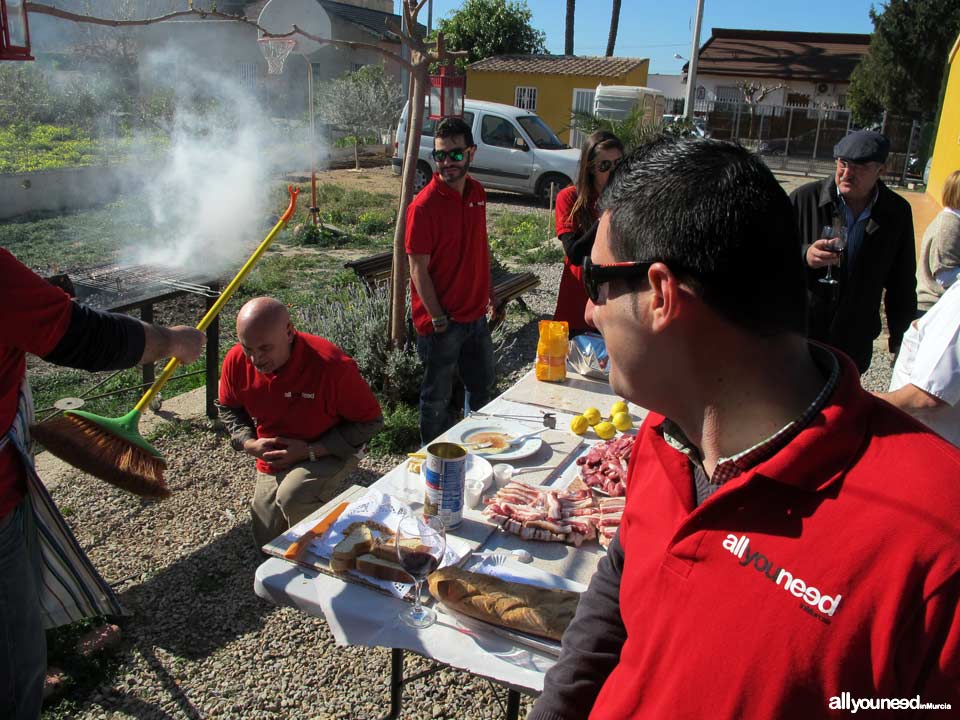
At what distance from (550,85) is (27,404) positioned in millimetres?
28016

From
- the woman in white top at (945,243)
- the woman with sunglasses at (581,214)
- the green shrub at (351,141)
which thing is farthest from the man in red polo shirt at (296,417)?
the green shrub at (351,141)

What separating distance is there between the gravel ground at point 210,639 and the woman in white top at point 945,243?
4.22 metres

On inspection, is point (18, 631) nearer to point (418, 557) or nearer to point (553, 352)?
point (418, 557)

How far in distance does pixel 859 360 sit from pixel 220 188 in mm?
8043

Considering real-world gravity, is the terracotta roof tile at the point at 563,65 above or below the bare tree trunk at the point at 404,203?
above

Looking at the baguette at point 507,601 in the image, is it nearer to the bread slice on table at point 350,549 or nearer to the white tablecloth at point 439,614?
the white tablecloth at point 439,614

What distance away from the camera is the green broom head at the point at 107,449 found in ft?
8.62

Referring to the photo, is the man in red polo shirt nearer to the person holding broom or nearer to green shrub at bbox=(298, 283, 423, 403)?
the person holding broom

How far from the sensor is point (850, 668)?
3.22ft

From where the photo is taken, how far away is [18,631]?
7.22 feet

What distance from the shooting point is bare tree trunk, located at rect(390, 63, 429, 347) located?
205 inches

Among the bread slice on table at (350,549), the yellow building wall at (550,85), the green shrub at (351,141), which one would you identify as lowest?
the bread slice on table at (350,549)

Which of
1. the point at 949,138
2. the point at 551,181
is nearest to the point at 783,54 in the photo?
the point at 949,138

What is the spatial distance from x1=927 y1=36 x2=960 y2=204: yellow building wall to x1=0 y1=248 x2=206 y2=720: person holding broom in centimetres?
1504
